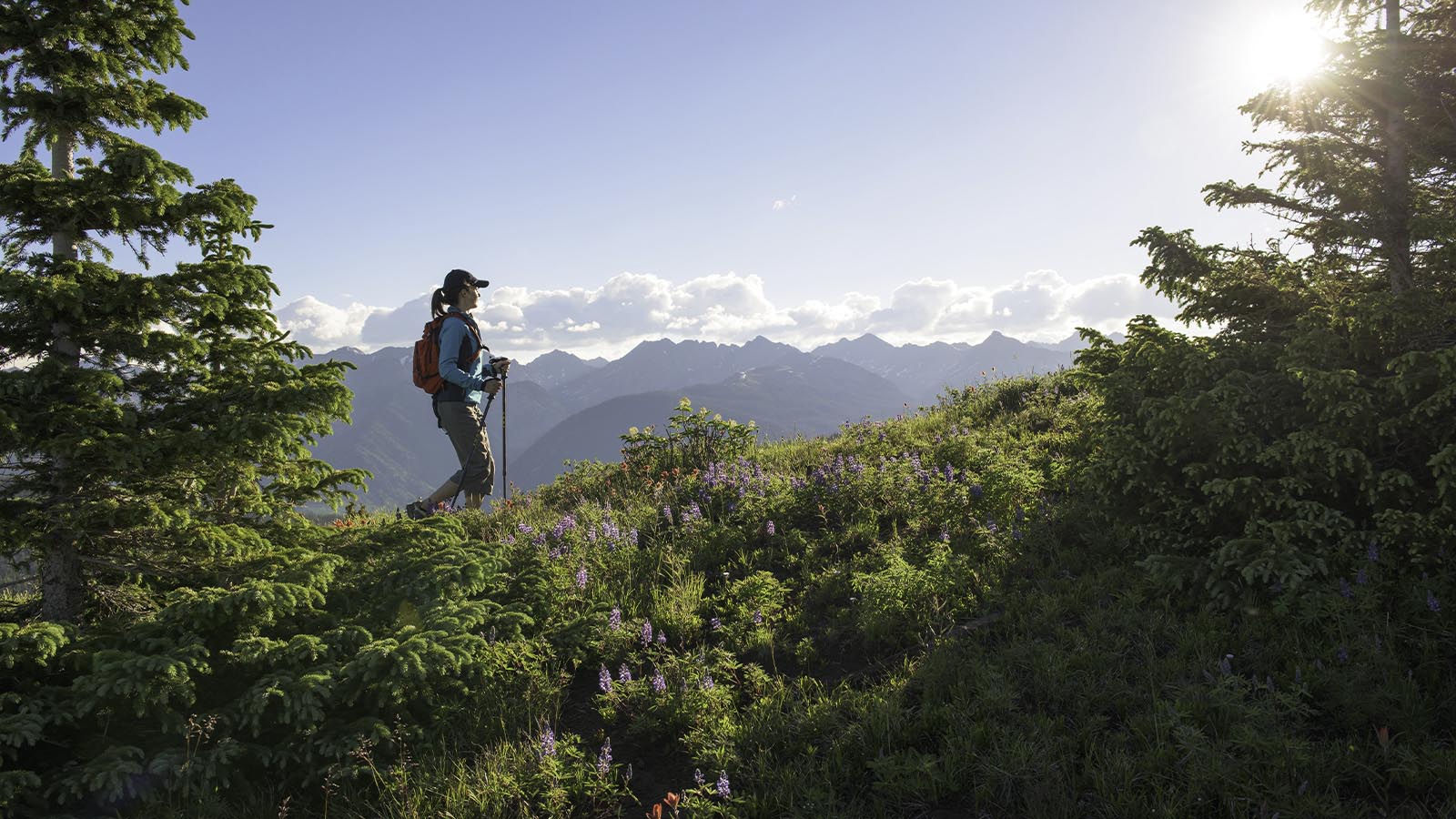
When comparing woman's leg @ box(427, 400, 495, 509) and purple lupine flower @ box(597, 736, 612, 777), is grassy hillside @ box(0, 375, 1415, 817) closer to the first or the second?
purple lupine flower @ box(597, 736, 612, 777)

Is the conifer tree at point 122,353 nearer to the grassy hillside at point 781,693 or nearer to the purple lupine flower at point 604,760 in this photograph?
the grassy hillside at point 781,693

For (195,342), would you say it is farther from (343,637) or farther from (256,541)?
(343,637)

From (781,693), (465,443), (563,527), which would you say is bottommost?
(781,693)

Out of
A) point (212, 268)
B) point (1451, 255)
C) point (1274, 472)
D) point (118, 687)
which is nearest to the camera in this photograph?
point (118, 687)

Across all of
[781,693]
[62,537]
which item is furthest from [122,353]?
[781,693]

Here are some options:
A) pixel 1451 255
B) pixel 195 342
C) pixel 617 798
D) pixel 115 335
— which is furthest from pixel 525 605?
pixel 1451 255

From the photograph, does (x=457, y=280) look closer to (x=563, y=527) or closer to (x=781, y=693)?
(x=563, y=527)

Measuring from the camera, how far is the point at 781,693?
15.1 feet

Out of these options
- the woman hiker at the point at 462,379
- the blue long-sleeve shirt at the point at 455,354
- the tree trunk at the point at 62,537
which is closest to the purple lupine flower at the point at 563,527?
the woman hiker at the point at 462,379

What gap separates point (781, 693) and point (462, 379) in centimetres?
587

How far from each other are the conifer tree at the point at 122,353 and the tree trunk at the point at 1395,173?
Answer: 305 inches

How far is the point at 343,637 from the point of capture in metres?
4.16

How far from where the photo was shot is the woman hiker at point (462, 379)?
852 centimetres

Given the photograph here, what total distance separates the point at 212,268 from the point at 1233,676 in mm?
6574
